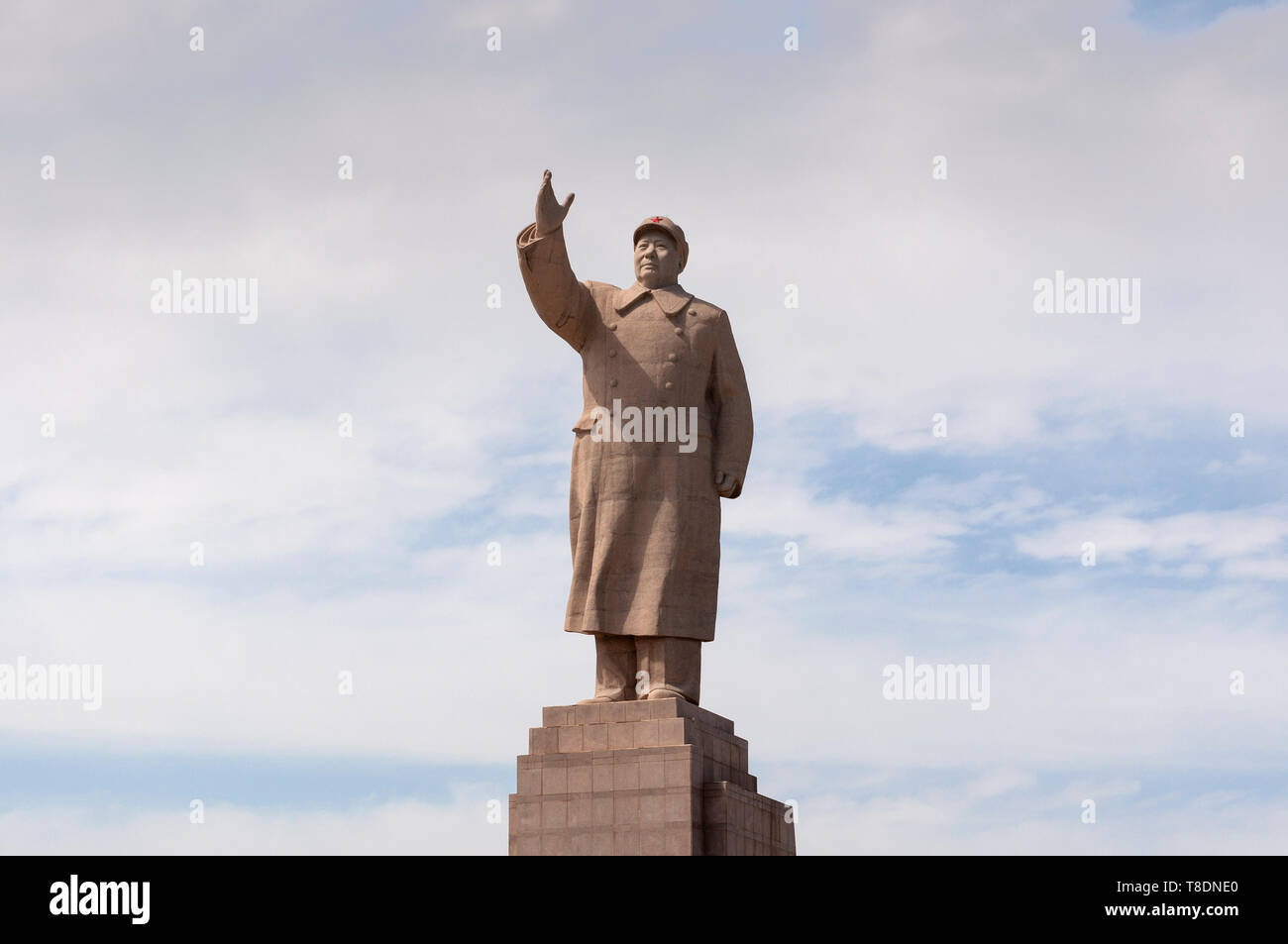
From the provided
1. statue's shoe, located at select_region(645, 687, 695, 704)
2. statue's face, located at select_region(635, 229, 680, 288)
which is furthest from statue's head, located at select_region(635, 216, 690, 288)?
statue's shoe, located at select_region(645, 687, 695, 704)

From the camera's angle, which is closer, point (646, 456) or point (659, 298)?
point (646, 456)

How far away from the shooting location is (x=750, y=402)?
19.9 metres

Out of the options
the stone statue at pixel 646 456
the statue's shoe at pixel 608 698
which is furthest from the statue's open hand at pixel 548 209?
the statue's shoe at pixel 608 698

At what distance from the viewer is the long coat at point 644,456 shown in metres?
18.9

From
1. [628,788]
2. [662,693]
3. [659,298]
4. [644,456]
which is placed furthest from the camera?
[659,298]

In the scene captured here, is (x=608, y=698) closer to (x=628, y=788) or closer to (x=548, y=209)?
(x=628, y=788)

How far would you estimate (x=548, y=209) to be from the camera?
741 inches

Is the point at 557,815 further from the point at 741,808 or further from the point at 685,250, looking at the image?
the point at 685,250

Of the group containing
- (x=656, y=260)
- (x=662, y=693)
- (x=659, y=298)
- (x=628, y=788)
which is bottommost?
(x=628, y=788)

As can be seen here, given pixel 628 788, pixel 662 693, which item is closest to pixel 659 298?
→ pixel 662 693

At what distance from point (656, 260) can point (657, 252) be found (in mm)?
83

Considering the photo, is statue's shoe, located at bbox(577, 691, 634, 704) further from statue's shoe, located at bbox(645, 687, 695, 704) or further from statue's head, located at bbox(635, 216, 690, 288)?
statue's head, located at bbox(635, 216, 690, 288)
